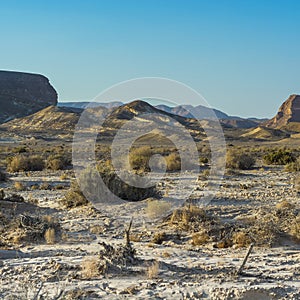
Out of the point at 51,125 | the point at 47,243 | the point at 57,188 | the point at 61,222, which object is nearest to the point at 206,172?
the point at 57,188

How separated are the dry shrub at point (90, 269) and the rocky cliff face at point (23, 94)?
113312mm

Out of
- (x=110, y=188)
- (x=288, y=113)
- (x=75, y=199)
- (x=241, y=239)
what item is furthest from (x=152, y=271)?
(x=288, y=113)

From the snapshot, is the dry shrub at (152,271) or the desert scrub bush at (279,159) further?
the desert scrub bush at (279,159)

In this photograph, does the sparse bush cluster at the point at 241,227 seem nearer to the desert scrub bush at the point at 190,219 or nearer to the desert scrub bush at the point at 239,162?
the desert scrub bush at the point at 190,219

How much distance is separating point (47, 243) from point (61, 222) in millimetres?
2030

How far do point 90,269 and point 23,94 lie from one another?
15015cm

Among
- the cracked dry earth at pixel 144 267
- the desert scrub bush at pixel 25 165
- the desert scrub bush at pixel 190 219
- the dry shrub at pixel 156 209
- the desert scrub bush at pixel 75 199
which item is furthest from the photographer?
the desert scrub bush at pixel 25 165

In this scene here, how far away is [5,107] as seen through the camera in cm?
12694

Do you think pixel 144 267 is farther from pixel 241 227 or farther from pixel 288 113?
pixel 288 113

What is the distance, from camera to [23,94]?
495 ft

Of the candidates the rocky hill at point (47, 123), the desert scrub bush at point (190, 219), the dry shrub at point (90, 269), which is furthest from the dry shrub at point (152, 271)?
the rocky hill at point (47, 123)

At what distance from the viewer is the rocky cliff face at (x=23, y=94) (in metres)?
127

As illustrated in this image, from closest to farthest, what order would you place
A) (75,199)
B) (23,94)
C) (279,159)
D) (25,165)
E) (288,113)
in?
(75,199) < (25,165) < (279,159) < (23,94) < (288,113)

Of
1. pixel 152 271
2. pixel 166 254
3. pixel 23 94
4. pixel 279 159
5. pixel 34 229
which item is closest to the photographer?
pixel 152 271
